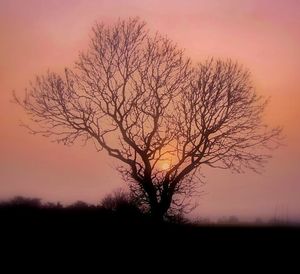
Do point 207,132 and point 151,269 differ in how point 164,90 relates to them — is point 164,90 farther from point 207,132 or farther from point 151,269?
point 151,269

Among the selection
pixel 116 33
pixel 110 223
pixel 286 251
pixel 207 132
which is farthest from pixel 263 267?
pixel 116 33

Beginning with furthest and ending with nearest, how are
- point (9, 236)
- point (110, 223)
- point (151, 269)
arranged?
1. point (110, 223)
2. point (9, 236)
3. point (151, 269)

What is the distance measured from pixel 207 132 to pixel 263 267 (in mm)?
16950

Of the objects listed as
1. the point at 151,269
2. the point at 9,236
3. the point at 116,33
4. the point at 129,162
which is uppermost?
the point at 116,33

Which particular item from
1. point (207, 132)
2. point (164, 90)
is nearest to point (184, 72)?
point (164, 90)

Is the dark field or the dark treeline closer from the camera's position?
the dark treeline

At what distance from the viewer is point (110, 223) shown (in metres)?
18.2

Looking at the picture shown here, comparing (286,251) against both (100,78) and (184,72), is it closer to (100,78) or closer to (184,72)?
A: (184,72)

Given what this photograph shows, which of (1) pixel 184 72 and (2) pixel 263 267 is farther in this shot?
(1) pixel 184 72

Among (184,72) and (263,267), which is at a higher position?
(184,72)

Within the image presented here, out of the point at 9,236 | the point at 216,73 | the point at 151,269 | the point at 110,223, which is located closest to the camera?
the point at 151,269

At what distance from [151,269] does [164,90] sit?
17.9 m

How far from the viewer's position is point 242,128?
30.8 meters

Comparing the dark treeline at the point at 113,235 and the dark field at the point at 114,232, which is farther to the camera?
the dark field at the point at 114,232
